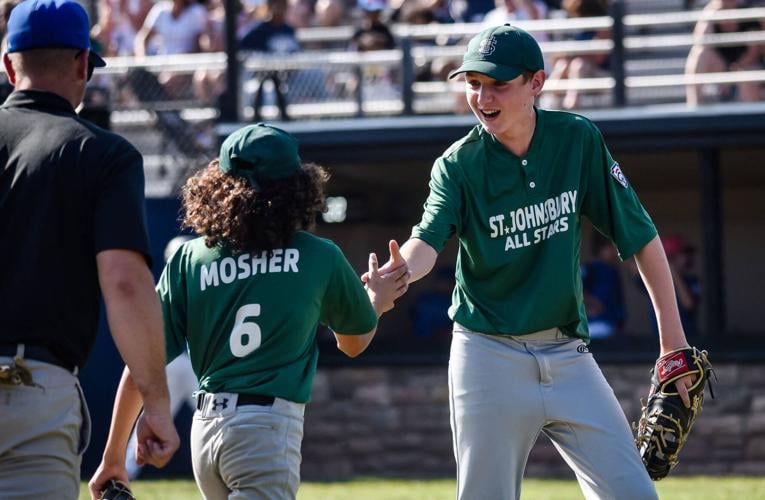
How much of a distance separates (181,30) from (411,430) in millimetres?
4567

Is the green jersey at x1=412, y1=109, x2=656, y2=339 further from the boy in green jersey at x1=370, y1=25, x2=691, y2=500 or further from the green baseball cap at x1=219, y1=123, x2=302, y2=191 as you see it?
the green baseball cap at x1=219, y1=123, x2=302, y2=191

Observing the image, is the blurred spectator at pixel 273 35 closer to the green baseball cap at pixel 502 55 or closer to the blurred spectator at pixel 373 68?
the blurred spectator at pixel 373 68

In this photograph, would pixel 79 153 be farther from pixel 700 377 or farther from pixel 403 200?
pixel 403 200

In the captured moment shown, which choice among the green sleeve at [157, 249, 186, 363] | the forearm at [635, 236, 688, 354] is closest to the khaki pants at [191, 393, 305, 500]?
the green sleeve at [157, 249, 186, 363]

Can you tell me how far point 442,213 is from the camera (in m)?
4.93

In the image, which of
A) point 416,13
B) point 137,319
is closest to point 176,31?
point 416,13

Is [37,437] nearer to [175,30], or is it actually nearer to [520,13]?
[520,13]

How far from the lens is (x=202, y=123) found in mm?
12438

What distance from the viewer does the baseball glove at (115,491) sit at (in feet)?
13.7

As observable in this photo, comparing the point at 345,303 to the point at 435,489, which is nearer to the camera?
the point at 345,303

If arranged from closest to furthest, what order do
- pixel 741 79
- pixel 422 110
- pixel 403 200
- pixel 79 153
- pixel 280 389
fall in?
pixel 79 153, pixel 280 389, pixel 741 79, pixel 422 110, pixel 403 200

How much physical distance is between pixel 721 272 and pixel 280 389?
8462 mm

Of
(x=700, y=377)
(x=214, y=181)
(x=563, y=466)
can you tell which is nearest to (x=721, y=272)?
(x=563, y=466)

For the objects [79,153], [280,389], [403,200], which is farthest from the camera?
[403,200]
